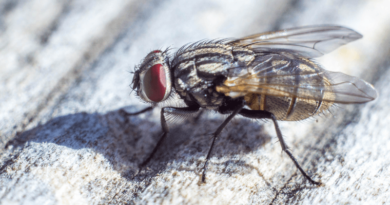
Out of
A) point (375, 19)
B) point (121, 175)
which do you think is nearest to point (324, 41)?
point (375, 19)

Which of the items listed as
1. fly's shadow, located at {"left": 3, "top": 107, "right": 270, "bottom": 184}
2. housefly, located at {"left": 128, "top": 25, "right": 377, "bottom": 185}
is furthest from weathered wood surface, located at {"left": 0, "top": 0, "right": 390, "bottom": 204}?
housefly, located at {"left": 128, "top": 25, "right": 377, "bottom": 185}

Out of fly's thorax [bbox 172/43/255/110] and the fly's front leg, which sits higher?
fly's thorax [bbox 172/43/255/110]

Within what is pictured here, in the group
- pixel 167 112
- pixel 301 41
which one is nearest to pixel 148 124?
pixel 167 112

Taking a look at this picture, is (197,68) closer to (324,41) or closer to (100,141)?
(100,141)

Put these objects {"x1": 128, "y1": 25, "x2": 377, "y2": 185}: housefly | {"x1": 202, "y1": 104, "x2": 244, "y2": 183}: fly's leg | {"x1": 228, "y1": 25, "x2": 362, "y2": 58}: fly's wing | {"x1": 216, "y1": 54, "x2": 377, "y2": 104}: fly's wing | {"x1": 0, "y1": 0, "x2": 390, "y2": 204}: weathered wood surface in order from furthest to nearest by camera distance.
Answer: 1. {"x1": 228, "y1": 25, "x2": 362, "y2": 58}: fly's wing
2. {"x1": 128, "y1": 25, "x2": 377, "y2": 185}: housefly
3. {"x1": 216, "y1": 54, "x2": 377, "y2": 104}: fly's wing
4. {"x1": 202, "y1": 104, "x2": 244, "y2": 183}: fly's leg
5. {"x1": 0, "y1": 0, "x2": 390, "y2": 204}: weathered wood surface

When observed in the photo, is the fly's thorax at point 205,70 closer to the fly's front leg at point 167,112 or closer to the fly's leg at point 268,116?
the fly's front leg at point 167,112

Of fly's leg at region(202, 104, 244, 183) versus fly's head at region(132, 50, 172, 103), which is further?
fly's head at region(132, 50, 172, 103)

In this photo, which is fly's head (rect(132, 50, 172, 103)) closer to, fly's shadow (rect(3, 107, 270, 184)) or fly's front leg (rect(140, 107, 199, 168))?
fly's front leg (rect(140, 107, 199, 168))

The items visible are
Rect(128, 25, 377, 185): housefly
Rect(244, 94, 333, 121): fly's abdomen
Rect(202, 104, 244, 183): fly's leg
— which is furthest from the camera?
Rect(244, 94, 333, 121): fly's abdomen

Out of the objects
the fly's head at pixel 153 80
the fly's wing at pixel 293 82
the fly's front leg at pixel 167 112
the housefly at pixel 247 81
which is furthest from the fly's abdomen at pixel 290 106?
the fly's head at pixel 153 80
